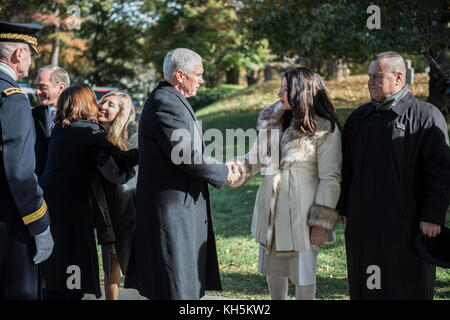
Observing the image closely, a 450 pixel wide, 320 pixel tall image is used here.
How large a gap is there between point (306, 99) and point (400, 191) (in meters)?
0.95

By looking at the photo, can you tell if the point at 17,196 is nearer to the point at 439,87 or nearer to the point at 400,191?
the point at 400,191

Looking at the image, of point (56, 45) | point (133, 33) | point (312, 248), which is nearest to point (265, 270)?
point (312, 248)

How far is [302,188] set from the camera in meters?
4.00

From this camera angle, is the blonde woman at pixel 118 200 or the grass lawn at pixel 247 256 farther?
the grass lawn at pixel 247 256

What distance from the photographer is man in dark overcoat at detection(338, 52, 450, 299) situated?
3.64 meters

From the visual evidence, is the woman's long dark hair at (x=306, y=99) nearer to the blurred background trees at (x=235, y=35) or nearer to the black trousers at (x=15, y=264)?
the black trousers at (x=15, y=264)

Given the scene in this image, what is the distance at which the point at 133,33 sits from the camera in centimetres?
3052

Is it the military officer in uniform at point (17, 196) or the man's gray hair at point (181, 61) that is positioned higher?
the man's gray hair at point (181, 61)

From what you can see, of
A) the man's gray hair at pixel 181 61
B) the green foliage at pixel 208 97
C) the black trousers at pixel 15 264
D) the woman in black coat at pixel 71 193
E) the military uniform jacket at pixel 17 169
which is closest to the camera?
the military uniform jacket at pixel 17 169

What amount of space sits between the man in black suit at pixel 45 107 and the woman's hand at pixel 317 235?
7.92ft

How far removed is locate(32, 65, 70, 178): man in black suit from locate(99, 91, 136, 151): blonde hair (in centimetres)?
50

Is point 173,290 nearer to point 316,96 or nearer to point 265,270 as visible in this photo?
point 265,270

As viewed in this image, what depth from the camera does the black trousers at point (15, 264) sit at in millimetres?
3229

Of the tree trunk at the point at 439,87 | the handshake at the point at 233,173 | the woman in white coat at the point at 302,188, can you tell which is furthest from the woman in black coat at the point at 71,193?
the tree trunk at the point at 439,87
